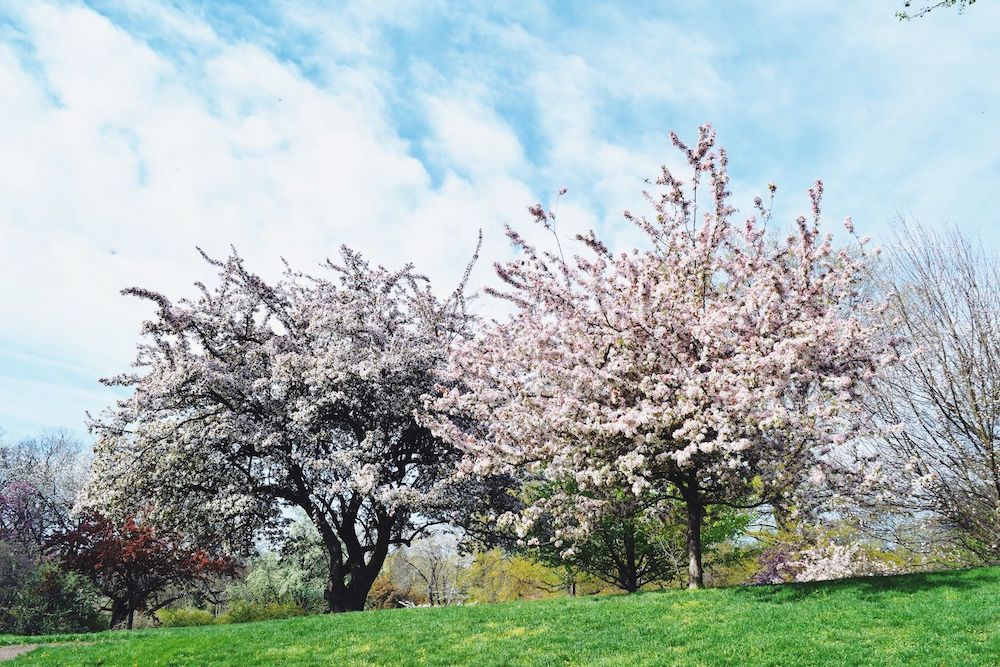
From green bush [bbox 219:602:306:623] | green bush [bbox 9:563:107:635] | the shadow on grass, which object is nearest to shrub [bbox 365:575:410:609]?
green bush [bbox 219:602:306:623]

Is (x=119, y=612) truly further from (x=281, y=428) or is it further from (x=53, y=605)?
(x=281, y=428)

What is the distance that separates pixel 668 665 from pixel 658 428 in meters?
4.52

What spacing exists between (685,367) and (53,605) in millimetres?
24904

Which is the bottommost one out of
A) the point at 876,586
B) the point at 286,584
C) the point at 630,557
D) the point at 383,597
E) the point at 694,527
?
the point at 383,597

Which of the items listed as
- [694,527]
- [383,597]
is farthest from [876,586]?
[383,597]

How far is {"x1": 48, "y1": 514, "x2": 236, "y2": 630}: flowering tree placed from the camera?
22688mm

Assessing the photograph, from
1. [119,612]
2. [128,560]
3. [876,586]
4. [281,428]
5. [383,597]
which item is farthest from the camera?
[383,597]

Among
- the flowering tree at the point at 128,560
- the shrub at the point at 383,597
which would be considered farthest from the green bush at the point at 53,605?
the shrub at the point at 383,597

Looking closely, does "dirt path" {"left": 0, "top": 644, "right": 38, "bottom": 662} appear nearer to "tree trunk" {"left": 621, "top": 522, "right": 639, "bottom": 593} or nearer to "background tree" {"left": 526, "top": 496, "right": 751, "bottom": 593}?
"background tree" {"left": 526, "top": 496, "right": 751, "bottom": 593}

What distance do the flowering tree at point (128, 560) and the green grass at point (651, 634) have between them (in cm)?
924

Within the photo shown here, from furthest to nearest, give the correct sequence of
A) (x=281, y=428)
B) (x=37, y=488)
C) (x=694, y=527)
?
(x=37, y=488) → (x=281, y=428) → (x=694, y=527)

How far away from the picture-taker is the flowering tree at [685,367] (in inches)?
463

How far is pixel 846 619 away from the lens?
32.0ft

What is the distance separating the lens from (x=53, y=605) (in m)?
23.6
